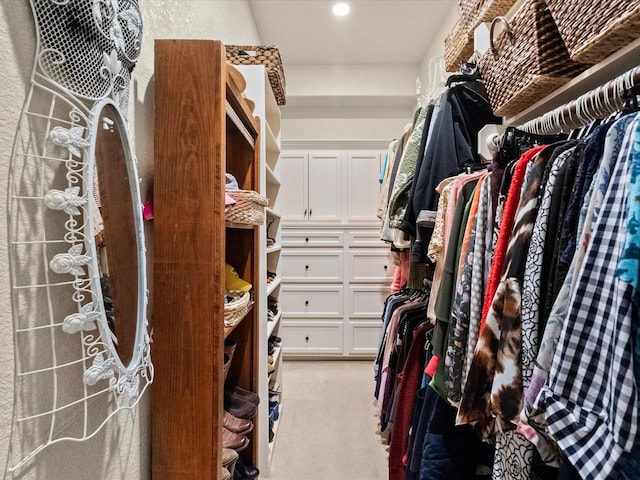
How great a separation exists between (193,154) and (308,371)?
2814 mm

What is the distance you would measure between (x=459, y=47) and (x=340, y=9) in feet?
4.04

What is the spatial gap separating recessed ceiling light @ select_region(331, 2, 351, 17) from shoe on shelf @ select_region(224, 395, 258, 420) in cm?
251

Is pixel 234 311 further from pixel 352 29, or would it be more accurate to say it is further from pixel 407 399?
pixel 352 29

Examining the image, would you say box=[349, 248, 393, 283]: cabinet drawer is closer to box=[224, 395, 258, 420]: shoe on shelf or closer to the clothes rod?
box=[224, 395, 258, 420]: shoe on shelf

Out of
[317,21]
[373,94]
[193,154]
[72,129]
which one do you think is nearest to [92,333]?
[72,129]

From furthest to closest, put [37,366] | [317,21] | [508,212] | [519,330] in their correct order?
1. [317,21]
2. [508,212]
3. [519,330]
4. [37,366]

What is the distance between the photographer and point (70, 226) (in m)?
0.60

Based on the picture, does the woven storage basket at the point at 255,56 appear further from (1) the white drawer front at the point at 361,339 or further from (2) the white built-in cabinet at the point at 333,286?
(1) the white drawer front at the point at 361,339

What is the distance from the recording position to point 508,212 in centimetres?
80

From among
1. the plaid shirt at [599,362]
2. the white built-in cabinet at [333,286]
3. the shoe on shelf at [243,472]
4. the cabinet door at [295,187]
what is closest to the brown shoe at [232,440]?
the shoe on shelf at [243,472]

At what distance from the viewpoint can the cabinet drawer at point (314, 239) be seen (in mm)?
3500

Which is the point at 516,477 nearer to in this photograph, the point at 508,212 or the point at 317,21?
the point at 508,212

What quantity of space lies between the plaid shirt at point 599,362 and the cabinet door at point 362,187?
302 cm

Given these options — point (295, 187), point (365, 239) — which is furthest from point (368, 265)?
point (295, 187)
